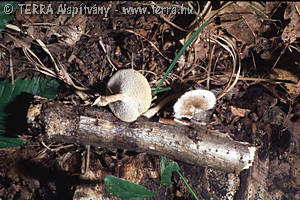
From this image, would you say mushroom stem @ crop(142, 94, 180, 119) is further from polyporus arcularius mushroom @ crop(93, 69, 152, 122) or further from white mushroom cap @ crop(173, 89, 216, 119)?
polyporus arcularius mushroom @ crop(93, 69, 152, 122)

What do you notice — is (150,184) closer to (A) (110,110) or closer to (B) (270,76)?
(A) (110,110)

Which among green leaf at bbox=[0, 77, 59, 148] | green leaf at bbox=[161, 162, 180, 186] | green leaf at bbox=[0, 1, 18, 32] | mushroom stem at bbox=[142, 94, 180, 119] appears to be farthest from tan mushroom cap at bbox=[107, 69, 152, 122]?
green leaf at bbox=[0, 1, 18, 32]

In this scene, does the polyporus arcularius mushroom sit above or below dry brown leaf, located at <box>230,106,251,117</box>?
above

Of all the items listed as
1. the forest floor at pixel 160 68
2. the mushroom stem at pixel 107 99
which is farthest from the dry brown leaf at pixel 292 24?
the mushroom stem at pixel 107 99

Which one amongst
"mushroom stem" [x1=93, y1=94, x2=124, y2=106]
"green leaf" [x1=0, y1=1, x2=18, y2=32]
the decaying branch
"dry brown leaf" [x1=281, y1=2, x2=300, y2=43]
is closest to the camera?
"mushroom stem" [x1=93, y1=94, x2=124, y2=106]

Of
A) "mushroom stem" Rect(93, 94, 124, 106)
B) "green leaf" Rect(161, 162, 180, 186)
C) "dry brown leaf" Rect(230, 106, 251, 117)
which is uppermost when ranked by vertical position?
"mushroom stem" Rect(93, 94, 124, 106)

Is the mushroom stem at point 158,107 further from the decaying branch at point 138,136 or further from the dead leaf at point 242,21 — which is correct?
the dead leaf at point 242,21
